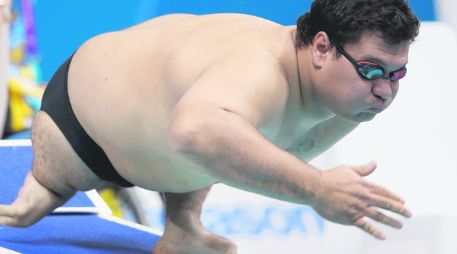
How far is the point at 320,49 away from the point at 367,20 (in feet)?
0.47

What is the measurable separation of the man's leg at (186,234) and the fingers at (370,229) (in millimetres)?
1127

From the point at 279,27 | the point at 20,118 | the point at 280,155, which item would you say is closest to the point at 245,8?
the point at 20,118

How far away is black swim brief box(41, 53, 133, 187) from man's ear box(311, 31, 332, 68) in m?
0.75

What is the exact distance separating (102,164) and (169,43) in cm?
50

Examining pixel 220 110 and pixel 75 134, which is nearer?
pixel 220 110

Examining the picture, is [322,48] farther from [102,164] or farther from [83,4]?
[83,4]

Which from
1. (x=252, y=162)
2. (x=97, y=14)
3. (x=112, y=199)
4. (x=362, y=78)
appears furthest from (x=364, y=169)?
(x=97, y=14)

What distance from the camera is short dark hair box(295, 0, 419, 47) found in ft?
6.95

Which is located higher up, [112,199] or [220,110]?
[220,110]

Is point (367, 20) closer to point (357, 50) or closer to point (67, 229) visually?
point (357, 50)

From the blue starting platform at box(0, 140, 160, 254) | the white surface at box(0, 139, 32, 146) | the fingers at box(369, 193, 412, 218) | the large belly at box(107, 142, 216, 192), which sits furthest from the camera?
the white surface at box(0, 139, 32, 146)

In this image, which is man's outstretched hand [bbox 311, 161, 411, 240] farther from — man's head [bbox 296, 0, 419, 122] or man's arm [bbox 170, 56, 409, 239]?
man's head [bbox 296, 0, 419, 122]

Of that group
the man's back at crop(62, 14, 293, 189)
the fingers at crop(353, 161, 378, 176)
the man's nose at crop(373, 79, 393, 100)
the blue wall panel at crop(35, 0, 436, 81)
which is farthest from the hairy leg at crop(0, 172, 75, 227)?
the blue wall panel at crop(35, 0, 436, 81)

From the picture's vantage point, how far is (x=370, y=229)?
182 cm
